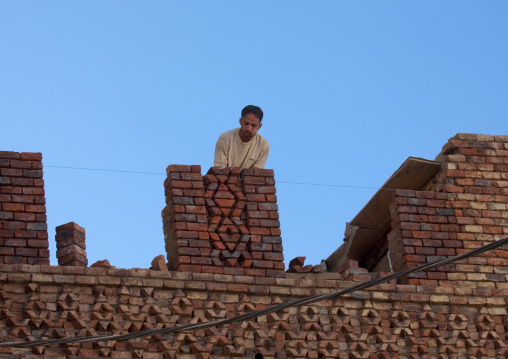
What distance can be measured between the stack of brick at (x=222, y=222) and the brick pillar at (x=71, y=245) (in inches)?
35.1

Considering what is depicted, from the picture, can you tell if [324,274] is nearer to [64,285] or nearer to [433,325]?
[433,325]

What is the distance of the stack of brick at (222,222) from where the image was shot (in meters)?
14.5

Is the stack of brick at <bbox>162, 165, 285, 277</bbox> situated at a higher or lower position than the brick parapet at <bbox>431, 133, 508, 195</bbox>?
lower

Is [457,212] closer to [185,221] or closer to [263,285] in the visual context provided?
[263,285]

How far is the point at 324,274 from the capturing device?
49.5 feet

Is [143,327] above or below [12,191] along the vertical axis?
below

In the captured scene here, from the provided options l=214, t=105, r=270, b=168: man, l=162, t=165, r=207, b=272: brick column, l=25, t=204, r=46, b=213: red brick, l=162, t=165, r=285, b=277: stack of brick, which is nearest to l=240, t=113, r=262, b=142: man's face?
l=214, t=105, r=270, b=168: man

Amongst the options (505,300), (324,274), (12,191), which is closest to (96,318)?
(12,191)

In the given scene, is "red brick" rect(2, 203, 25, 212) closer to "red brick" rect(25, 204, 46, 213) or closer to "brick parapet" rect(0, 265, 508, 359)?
"red brick" rect(25, 204, 46, 213)

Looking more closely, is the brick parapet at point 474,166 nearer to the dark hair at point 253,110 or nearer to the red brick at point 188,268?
the dark hair at point 253,110

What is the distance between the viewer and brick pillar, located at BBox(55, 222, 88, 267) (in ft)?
46.3

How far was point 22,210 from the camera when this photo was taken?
14078 millimetres

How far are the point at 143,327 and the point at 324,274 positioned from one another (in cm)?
208

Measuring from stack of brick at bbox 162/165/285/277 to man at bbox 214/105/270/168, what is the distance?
25 cm
